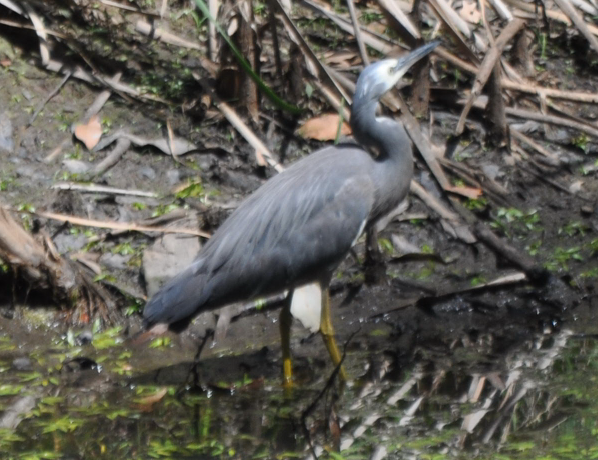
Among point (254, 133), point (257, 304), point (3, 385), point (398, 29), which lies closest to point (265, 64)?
point (254, 133)

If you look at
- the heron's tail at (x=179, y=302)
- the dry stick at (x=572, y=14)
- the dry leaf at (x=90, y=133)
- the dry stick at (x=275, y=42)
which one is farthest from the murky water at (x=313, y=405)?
the dry stick at (x=275, y=42)

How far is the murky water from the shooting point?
462 cm

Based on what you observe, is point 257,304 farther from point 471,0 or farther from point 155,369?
point 471,0

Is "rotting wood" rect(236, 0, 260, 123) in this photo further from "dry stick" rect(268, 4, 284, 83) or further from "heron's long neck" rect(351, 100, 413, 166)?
"heron's long neck" rect(351, 100, 413, 166)

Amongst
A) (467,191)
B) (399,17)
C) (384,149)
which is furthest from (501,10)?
(384,149)

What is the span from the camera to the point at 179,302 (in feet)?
17.7

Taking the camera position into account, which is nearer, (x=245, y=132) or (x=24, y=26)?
(x=245, y=132)

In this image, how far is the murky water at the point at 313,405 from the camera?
15.2 feet

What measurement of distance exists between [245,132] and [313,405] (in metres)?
3.12

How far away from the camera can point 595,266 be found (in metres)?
6.57

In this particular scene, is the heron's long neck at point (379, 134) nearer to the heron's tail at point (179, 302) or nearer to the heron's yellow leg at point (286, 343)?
the heron's yellow leg at point (286, 343)

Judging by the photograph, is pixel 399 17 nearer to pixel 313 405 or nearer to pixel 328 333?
pixel 328 333

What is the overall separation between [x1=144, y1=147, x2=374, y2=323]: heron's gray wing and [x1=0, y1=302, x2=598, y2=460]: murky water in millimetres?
504

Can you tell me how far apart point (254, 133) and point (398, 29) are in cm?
130
